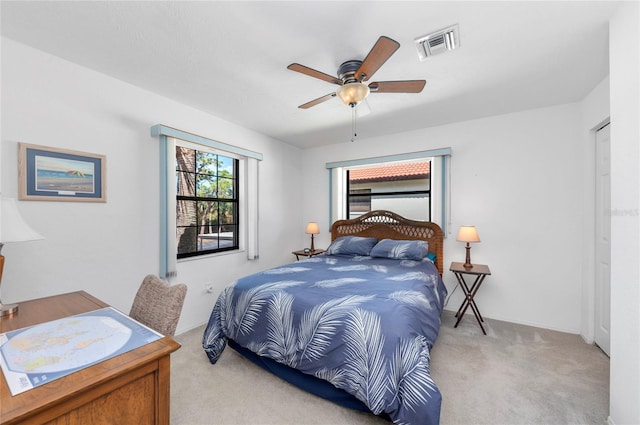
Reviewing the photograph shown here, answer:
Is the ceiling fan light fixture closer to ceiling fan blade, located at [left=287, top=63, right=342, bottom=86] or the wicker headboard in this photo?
ceiling fan blade, located at [left=287, top=63, right=342, bottom=86]

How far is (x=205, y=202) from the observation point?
338 cm

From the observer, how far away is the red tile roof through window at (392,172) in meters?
3.97

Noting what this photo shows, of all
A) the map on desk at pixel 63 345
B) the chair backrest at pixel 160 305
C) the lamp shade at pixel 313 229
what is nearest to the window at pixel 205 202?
the lamp shade at pixel 313 229

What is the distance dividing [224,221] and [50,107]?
2.00 metres

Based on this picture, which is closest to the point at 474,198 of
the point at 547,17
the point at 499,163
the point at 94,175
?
the point at 499,163

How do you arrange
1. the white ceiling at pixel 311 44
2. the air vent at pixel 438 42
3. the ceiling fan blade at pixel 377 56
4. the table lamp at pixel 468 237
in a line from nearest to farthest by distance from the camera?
the ceiling fan blade at pixel 377 56 → the white ceiling at pixel 311 44 → the air vent at pixel 438 42 → the table lamp at pixel 468 237

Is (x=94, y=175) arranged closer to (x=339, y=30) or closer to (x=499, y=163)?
(x=339, y=30)

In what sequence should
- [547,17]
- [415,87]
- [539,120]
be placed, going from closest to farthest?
[547,17], [415,87], [539,120]

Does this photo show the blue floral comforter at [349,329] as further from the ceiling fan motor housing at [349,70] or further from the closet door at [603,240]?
the ceiling fan motor housing at [349,70]

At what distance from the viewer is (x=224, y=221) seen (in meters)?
3.63

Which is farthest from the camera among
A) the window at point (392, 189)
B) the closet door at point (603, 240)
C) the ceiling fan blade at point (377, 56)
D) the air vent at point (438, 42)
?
the window at point (392, 189)

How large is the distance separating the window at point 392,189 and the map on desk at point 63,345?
359cm

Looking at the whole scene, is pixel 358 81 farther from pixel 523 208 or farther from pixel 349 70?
pixel 523 208

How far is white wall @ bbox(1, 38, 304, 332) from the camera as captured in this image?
6.26 feet
